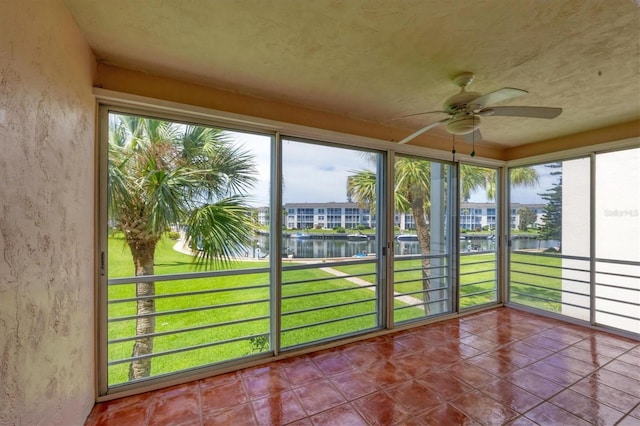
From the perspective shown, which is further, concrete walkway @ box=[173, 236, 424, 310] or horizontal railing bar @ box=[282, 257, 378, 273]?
horizontal railing bar @ box=[282, 257, 378, 273]

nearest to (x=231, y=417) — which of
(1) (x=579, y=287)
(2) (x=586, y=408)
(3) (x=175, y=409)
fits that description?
(3) (x=175, y=409)

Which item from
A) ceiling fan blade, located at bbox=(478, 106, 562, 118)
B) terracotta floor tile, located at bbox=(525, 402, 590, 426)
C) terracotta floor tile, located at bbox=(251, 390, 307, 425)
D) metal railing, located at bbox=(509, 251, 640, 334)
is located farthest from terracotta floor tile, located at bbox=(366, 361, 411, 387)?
metal railing, located at bbox=(509, 251, 640, 334)

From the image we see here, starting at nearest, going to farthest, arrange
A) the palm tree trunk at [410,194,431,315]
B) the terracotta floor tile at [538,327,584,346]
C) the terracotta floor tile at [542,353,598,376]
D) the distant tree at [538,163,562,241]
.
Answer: the terracotta floor tile at [542,353,598,376], the terracotta floor tile at [538,327,584,346], the palm tree trunk at [410,194,431,315], the distant tree at [538,163,562,241]

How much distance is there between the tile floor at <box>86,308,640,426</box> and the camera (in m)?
1.78

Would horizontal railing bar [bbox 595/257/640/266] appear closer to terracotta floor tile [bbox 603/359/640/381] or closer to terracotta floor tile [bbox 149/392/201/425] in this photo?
terracotta floor tile [bbox 603/359/640/381]

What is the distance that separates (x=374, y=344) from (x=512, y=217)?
2.86 m

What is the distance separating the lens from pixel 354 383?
2.15 metres

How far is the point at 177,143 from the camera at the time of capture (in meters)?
2.21

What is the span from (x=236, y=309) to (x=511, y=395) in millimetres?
2252

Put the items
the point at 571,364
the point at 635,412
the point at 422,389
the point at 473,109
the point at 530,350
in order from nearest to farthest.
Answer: the point at 635,412 → the point at 473,109 → the point at 422,389 → the point at 571,364 → the point at 530,350

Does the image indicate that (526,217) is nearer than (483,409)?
No

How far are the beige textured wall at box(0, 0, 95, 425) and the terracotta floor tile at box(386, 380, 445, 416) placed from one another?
195 cm

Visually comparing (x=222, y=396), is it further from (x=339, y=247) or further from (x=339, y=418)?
(x=339, y=247)

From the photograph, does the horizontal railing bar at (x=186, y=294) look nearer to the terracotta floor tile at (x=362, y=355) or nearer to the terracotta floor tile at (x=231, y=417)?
the terracotta floor tile at (x=231, y=417)
